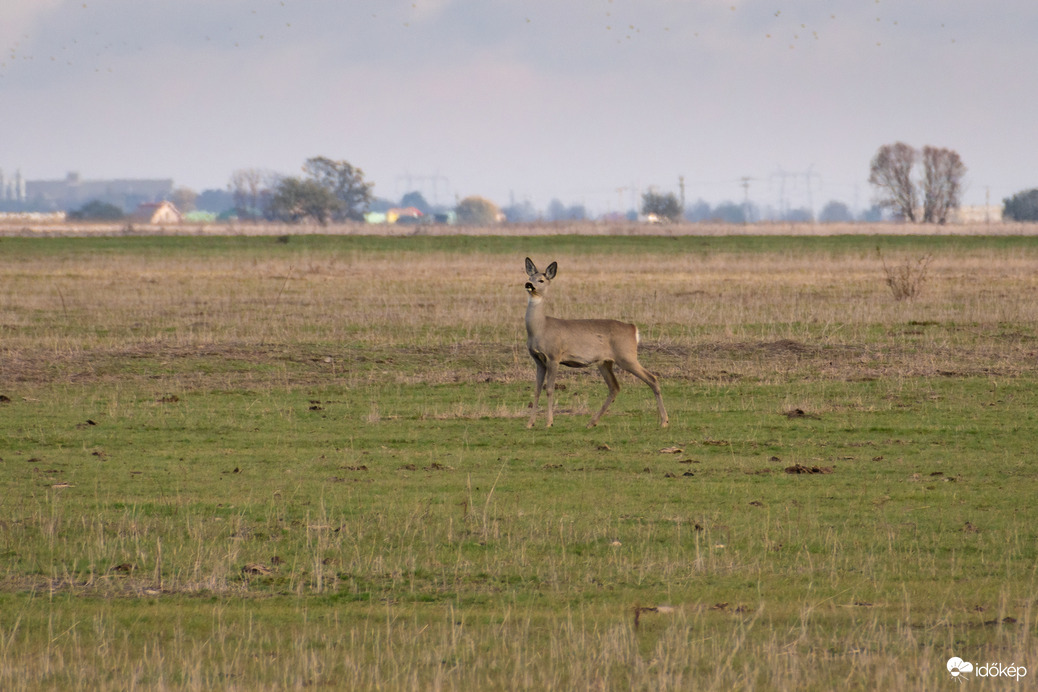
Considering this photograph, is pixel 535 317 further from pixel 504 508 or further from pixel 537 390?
pixel 504 508

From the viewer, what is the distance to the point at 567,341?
15188 millimetres

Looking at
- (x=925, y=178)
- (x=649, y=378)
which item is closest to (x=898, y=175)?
(x=925, y=178)

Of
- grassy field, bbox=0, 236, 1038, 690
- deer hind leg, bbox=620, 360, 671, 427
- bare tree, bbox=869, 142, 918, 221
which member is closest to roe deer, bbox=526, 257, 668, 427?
deer hind leg, bbox=620, 360, 671, 427

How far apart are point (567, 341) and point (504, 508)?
15.5 feet

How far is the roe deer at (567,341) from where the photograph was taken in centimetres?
1514

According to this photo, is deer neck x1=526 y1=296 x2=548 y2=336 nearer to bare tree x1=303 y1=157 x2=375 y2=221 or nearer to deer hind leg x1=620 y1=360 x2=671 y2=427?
deer hind leg x1=620 y1=360 x2=671 y2=427

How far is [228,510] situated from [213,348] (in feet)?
41.3

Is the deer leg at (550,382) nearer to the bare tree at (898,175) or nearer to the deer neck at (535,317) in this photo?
the deer neck at (535,317)

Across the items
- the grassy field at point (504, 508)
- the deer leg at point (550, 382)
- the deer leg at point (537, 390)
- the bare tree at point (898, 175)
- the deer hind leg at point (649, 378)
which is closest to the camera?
the grassy field at point (504, 508)

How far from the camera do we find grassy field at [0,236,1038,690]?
6930 millimetres

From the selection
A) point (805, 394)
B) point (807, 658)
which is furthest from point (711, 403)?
point (807, 658)

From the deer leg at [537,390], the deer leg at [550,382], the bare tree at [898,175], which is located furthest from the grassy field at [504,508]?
the bare tree at [898,175]

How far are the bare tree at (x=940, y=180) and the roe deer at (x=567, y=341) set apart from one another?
134 metres

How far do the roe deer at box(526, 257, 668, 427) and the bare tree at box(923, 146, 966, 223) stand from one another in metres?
134
